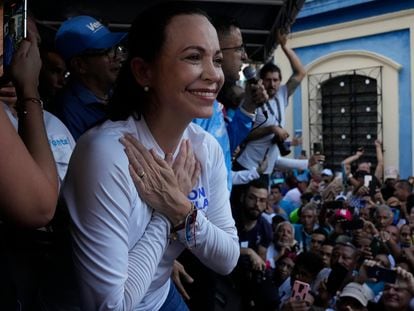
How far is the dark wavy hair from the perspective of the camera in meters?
1.69

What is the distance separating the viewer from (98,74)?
2.65 meters

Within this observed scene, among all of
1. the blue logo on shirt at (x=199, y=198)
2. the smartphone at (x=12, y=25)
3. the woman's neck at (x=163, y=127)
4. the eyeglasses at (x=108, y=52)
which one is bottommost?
the blue logo on shirt at (x=199, y=198)

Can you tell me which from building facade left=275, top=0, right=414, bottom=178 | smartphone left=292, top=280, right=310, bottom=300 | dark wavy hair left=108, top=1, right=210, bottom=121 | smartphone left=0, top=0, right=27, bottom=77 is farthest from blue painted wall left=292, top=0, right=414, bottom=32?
smartphone left=0, top=0, right=27, bottom=77

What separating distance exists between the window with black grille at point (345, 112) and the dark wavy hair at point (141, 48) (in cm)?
1136

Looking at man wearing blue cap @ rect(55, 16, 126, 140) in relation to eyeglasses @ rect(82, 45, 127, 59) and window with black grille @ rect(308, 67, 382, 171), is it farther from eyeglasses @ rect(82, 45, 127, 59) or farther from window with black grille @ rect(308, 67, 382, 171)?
window with black grille @ rect(308, 67, 382, 171)

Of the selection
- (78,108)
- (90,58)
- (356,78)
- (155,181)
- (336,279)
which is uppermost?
(356,78)

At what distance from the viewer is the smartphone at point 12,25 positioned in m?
1.59

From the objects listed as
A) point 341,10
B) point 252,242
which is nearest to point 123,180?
point 252,242

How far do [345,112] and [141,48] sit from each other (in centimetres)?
1212

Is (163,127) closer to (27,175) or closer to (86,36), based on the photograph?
(27,175)

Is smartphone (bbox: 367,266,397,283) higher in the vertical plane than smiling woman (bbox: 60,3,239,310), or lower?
lower

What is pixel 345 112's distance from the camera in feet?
43.5

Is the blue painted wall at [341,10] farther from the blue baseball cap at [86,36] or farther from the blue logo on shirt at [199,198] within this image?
the blue logo on shirt at [199,198]

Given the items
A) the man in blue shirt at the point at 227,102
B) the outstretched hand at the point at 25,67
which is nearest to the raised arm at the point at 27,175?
the outstretched hand at the point at 25,67
